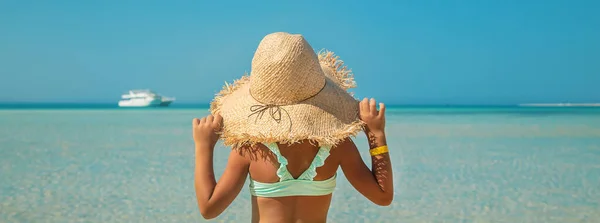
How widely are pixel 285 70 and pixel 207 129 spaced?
30 centimetres

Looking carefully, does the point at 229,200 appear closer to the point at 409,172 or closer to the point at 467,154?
the point at 409,172

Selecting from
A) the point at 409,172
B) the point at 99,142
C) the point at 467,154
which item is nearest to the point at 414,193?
the point at 409,172

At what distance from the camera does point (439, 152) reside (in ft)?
34.0

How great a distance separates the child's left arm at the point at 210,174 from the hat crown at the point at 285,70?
0.17 m

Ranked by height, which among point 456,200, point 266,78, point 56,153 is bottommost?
point 456,200

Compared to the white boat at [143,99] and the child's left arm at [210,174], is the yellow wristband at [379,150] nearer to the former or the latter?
the child's left arm at [210,174]

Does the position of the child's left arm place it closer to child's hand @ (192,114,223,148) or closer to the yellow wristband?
child's hand @ (192,114,223,148)

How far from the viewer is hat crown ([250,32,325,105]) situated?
5.54ft

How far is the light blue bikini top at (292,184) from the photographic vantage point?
1747mm

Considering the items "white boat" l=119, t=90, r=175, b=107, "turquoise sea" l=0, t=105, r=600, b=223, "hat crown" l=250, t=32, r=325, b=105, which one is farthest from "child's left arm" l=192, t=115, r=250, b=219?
"white boat" l=119, t=90, r=175, b=107

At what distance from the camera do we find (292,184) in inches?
70.1

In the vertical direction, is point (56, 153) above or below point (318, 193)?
above

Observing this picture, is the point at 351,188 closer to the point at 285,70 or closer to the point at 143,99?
the point at 285,70

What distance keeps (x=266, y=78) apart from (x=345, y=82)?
0.35m
